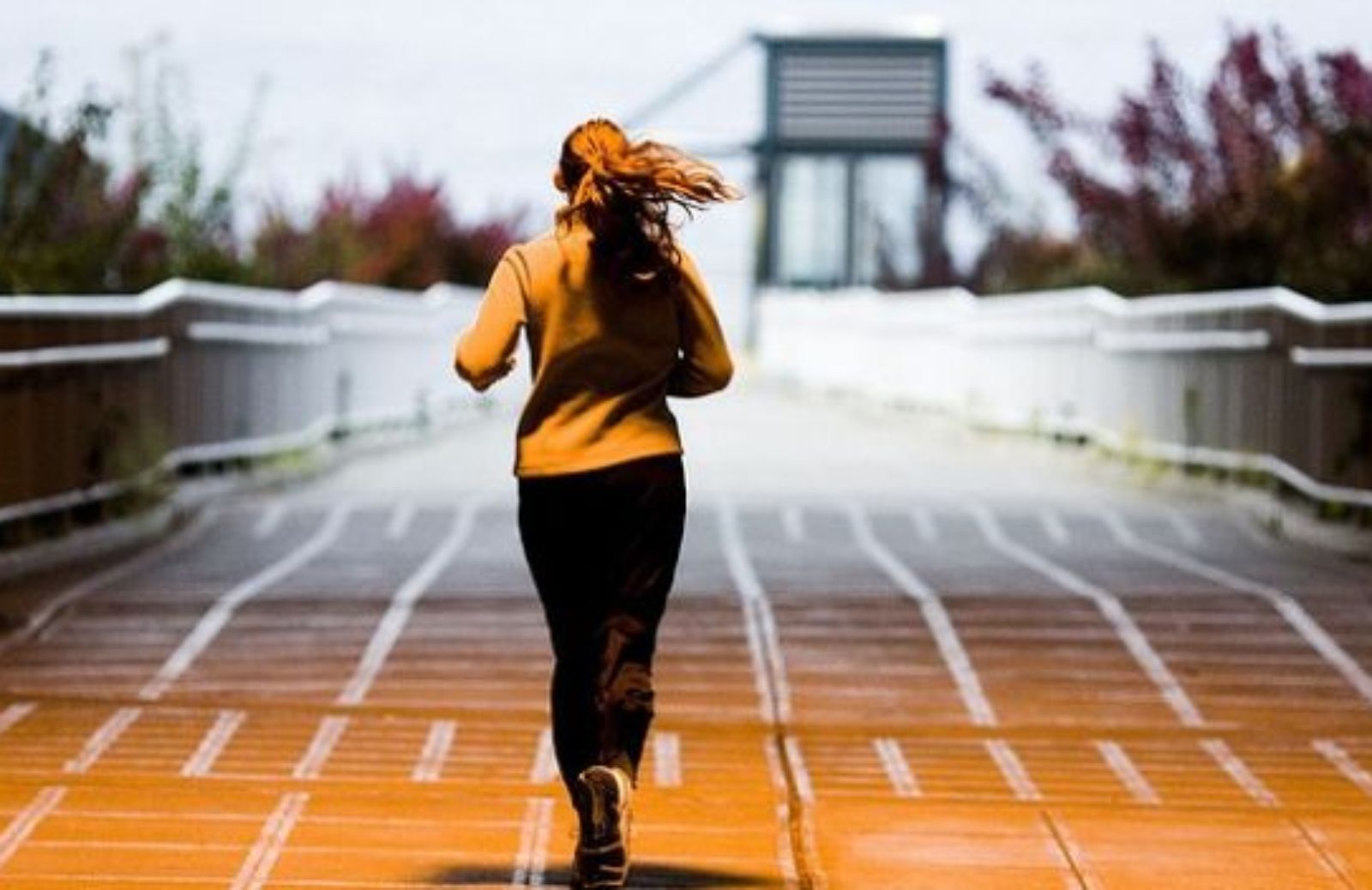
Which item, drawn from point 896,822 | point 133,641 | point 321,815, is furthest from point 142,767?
point 133,641

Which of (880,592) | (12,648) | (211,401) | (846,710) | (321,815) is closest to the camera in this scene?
(321,815)

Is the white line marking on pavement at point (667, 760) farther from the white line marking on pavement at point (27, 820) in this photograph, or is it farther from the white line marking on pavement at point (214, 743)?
the white line marking on pavement at point (27, 820)

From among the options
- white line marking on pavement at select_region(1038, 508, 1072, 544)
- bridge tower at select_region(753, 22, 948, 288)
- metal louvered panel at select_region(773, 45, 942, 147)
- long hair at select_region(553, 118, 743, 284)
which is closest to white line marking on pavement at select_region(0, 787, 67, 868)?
long hair at select_region(553, 118, 743, 284)

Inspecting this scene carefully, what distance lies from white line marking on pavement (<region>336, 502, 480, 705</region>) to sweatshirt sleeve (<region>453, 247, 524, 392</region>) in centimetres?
398

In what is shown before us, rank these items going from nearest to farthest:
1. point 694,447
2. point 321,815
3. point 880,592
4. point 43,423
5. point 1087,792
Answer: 1. point 321,815
2. point 1087,792
3. point 880,592
4. point 43,423
5. point 694,447

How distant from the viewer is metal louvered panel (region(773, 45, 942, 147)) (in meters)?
57.3

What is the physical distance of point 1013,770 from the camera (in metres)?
10.2

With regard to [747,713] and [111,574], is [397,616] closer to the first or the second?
[111,574]

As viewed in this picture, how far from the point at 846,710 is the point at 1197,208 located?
16.8m

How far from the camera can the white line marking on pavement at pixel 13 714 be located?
10719mm

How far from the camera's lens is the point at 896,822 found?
9062 mm

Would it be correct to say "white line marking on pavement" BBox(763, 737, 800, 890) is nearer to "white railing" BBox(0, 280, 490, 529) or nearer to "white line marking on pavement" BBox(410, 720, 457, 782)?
"white line marking on pavement" BBox(410, 720, 457, 782)

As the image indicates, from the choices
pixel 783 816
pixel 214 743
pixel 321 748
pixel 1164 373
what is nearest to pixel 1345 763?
pixel 783 816

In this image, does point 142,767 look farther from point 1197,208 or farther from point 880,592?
point 1197,208
